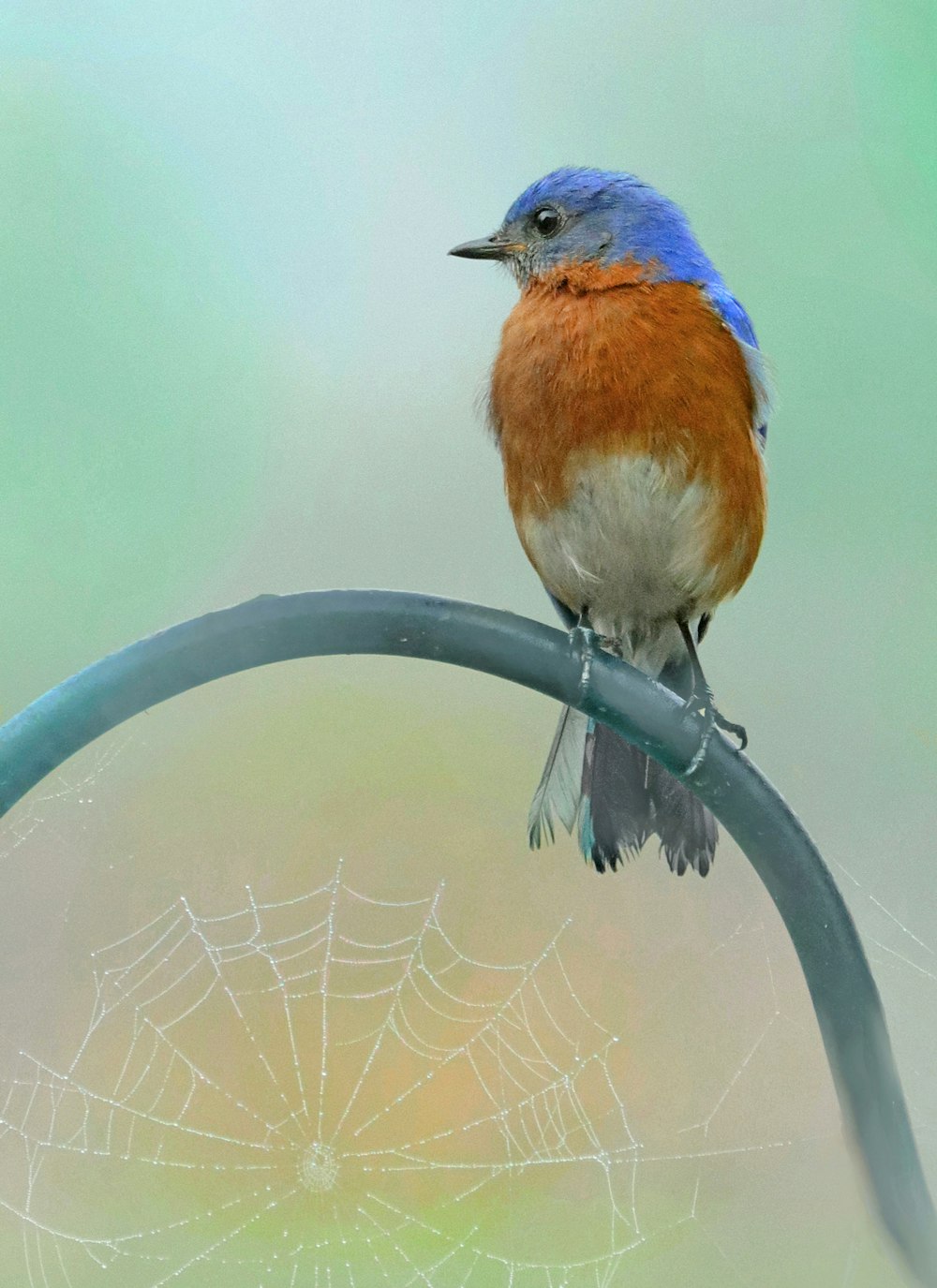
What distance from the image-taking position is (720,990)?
87.1 inches

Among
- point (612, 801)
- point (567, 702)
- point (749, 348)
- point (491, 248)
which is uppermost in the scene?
point (491, 248)

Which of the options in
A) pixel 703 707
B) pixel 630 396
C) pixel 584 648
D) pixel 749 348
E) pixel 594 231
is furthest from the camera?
pixel 594 231

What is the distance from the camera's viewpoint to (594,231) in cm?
221

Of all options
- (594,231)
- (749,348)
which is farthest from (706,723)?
(594,231)

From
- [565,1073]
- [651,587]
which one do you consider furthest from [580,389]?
[565,1073]

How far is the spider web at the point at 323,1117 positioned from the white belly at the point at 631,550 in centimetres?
57

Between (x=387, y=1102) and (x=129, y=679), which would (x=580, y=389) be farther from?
(x=387, y=1102)

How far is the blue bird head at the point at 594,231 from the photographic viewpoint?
215cm

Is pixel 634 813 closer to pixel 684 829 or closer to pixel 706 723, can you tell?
pixel 684 829

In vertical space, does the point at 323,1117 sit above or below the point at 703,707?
below

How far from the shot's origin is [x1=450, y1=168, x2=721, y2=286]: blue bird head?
7.05ft

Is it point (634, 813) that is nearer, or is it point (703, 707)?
point (703, 707)

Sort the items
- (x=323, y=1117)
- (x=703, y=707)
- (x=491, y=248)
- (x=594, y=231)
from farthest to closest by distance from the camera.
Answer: (x=323, y=1117), (x=491, y=248), (x=594, y=231), (x=703, y=707)

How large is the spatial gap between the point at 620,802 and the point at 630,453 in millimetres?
447
